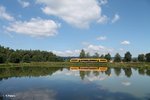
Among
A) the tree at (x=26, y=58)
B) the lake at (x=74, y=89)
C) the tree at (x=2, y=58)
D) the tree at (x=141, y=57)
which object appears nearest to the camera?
the lake at (x=74, y=89)

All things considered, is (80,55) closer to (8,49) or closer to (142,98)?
(8,49)

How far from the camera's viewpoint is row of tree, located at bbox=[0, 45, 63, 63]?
121 metres

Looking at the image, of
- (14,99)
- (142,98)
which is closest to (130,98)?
(142,98)

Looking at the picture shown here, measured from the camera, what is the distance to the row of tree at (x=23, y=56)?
396 feet

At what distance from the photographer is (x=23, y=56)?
424 ft

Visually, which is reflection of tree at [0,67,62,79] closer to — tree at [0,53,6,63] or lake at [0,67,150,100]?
lake at [0,67,150,100]

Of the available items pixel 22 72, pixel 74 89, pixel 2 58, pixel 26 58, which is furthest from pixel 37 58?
pixel 74 89

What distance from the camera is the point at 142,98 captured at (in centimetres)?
2686

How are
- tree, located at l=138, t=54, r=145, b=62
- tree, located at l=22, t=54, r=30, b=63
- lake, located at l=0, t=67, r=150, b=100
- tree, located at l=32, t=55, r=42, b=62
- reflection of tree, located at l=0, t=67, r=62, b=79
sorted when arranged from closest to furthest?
lake, located at l=0, t=67, r=150, b=100
reflection of tree, located at l=0, t=67, r=62, b=79
tree, located at l=22, t=54, r=30, b=63
tree, located at l=138, t=54, r=145, b=62
tree, located at l=32, t=55, r=42, b=62

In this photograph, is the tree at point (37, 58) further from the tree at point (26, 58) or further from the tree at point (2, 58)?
the tree at point (2, 58)

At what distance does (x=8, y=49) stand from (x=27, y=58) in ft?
57.6

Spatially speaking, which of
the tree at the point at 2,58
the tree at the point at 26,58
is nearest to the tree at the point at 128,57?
the tree at the point at 26,58

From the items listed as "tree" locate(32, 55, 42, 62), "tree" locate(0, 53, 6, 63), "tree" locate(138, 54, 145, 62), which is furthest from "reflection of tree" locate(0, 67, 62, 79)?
"tree" locate(138, 54, 145, 62)

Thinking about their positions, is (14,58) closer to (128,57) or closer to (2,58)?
(2,58)
